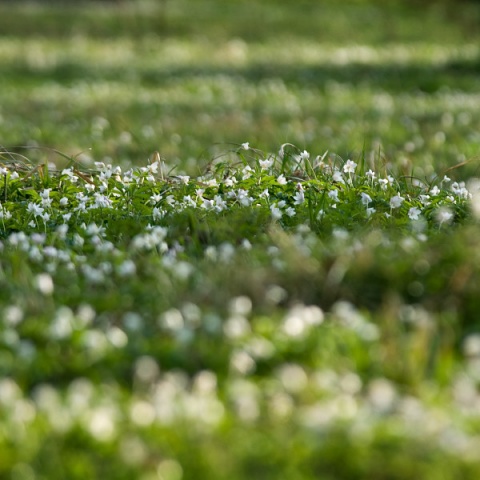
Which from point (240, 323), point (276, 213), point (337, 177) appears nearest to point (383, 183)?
point (337, 177)

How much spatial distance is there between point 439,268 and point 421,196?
5.77 feet

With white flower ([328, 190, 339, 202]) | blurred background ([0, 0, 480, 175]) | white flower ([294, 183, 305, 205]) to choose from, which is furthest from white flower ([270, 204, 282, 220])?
blurred background ([0, 0, 480, 175])

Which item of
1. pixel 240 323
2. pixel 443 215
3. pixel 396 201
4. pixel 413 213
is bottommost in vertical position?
pixel 240 323

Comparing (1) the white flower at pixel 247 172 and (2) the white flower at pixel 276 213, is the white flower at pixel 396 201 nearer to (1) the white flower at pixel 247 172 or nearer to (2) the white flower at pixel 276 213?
(2) the white flower at pixel 276 213

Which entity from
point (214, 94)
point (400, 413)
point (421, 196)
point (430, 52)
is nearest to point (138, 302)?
point (400, 413)

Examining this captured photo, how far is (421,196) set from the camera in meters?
6.62

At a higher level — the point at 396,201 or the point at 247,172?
the point at 247,172

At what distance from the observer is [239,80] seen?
1872 cm

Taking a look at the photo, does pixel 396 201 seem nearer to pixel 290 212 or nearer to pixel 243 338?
pixel 290 212

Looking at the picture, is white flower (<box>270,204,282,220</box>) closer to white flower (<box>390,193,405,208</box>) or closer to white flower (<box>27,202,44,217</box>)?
white flower (<box>390,193,405,208</box>)

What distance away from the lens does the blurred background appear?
38.4ft

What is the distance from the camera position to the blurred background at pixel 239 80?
461 inches

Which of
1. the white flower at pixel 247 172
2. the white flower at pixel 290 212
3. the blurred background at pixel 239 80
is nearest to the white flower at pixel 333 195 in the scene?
the white flower at pixel 290 212

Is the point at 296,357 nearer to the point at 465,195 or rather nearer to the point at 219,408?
the point at 219,408
